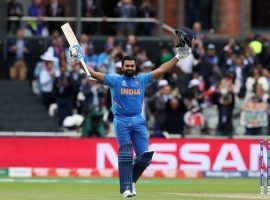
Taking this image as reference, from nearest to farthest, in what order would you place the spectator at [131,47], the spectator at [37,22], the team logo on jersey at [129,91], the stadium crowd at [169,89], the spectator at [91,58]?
the team logo on jersey at [129,91] < the stadium crowd at [169,89] < the spectator at [91,58] < the spectator at [131,47] < the spectator at [37,22]

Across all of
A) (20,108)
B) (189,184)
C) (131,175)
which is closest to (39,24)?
(20,108)

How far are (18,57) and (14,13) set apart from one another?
139 cm

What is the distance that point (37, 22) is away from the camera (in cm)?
3056

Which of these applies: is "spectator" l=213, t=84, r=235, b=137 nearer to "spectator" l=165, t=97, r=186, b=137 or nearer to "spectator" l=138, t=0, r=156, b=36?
"spectator" l=165, t=97, r=186, b=137

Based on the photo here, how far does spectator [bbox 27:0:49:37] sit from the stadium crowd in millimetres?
627

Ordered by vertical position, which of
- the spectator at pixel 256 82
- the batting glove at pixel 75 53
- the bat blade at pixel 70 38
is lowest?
the spectator at pixel 256 82

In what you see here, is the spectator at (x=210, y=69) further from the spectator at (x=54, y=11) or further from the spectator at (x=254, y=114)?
the spectator at (x=54, y=11)

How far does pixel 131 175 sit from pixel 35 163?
9.76m

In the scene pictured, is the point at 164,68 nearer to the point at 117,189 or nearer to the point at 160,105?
the point at 117,189

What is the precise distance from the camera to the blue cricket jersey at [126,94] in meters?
15.2

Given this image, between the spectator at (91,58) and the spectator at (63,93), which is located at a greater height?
the spectator at (91,58)

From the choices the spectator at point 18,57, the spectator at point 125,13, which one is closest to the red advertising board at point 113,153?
the spectator at point 18,57

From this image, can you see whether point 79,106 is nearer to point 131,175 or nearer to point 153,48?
point 153,48

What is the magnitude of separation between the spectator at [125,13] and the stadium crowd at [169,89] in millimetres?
1212
